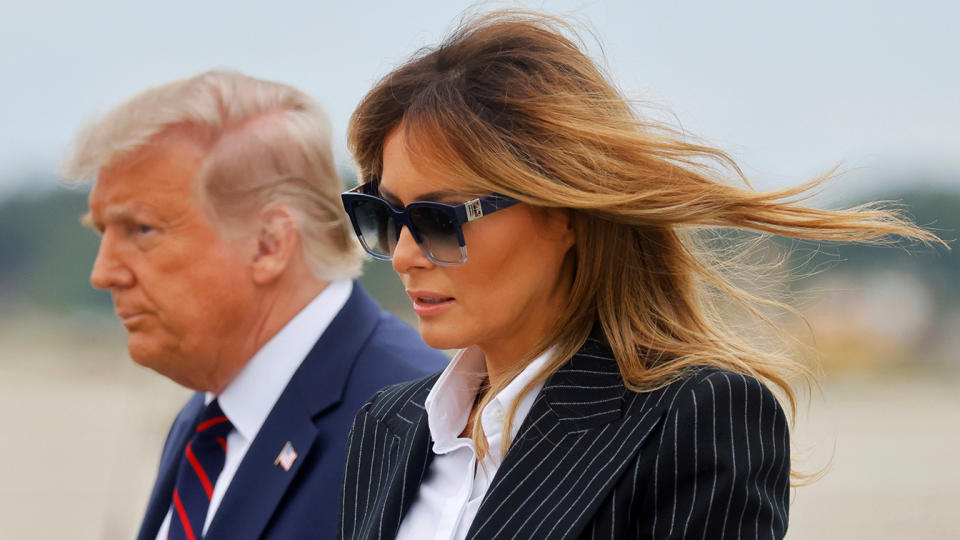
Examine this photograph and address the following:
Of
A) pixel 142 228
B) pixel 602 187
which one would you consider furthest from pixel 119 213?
pixel 602 187

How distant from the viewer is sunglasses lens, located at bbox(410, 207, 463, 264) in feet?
6.73

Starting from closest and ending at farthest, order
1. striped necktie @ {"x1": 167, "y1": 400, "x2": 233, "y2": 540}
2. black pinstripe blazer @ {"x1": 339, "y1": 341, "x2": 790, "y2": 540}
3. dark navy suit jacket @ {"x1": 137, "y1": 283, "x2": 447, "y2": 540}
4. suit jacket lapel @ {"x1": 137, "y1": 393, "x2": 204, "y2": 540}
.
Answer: black pinstripe blazer @ {"x1": 339, "y1": 341, "x2": 790, "y2": 540}, dark navy suit jacket @ {"x1": 137, "y1": 283, "x2": 447, "y2": 540}, striped necktie @ {"x1": 167, "y1": 400, "x2": 233, "y2": 540}, suit jacket lapel @ {"x1": 137, "y1": 393, "x2": 204, "y2": 540}

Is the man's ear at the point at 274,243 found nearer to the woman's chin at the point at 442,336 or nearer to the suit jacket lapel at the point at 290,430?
the suit jacket lapel at the point at 290,430

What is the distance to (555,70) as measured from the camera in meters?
2.14

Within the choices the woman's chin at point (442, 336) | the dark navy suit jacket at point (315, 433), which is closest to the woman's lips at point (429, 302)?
the woman's chin at point (442, 336)

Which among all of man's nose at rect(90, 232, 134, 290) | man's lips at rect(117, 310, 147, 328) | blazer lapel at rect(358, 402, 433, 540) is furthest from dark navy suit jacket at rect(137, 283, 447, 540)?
blazer lapel at rect(358, 402, 433, 540)

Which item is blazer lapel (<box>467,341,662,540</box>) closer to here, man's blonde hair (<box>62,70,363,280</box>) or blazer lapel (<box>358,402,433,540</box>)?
blazer lapel (<box>358,402,433,540</box>)

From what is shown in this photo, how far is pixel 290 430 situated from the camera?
310 cm

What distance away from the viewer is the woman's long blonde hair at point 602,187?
2.06 metres

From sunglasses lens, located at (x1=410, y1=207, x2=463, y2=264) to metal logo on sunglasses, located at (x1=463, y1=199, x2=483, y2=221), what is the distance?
33 mm

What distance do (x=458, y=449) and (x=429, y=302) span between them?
0.29 metres

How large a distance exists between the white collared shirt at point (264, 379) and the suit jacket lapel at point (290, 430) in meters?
0.06

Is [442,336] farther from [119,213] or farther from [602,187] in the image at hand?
[119,213]

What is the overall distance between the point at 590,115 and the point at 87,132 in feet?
5.87
